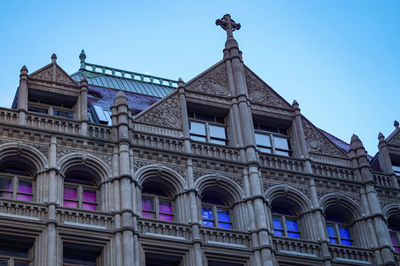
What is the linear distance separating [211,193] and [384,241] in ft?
25.7

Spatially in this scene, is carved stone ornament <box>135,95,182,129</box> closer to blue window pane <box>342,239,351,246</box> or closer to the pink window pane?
the pink window pane

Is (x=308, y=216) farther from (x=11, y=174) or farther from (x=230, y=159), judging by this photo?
(x=11, y=174)

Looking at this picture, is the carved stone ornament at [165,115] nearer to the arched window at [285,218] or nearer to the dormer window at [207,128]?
the dormer window at [207,128]

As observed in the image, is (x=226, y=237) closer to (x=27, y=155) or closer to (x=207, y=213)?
(x=207, y=213)

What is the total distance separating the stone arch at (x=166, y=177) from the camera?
3791 cm

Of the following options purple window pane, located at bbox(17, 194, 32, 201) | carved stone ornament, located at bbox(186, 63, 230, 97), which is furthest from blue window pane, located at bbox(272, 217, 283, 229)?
purple window pane, located at bbox(17, 194, 32, 201)

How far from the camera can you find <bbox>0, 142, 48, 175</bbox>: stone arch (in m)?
36.2

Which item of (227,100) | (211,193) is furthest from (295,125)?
(211,193)

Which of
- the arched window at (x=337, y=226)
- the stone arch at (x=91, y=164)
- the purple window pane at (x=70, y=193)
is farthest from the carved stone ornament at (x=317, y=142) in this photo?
the purple window pane at (x=70, y=193)

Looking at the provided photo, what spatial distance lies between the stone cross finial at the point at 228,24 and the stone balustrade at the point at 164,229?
510 inches

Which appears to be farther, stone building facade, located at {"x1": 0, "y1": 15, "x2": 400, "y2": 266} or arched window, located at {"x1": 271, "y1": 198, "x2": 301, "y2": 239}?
arched window, located at {"x1": 271, "y1": 198, "x2": 301, "y2": 239}

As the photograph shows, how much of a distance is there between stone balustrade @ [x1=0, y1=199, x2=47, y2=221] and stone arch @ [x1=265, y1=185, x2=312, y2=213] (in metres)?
10.5

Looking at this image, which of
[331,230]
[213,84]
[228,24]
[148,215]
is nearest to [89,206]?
[148,215]

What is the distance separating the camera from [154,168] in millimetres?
38062
